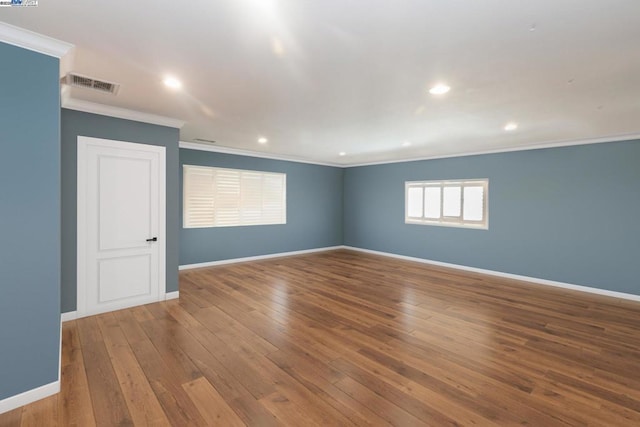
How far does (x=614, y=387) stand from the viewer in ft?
7.73

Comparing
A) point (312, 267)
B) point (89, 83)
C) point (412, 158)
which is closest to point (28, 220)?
point (89, 83)

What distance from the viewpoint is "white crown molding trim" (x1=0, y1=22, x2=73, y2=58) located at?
77.9 inches

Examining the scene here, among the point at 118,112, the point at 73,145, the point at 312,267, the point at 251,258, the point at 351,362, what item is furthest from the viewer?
the point at 251,258

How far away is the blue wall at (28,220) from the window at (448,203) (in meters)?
6.76

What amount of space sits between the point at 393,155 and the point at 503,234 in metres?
2.85

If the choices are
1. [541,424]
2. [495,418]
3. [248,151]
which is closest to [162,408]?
[495,418]

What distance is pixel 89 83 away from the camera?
2943mm

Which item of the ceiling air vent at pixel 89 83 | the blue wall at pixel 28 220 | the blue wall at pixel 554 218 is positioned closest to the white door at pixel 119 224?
the ceiling air vent at pixel 89 83

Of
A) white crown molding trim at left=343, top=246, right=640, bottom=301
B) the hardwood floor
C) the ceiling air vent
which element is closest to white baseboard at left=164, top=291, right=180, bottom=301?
the hardwood floor

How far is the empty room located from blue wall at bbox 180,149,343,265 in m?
0.09

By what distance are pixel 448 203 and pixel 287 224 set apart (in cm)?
400

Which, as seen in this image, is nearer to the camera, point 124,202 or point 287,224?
point 124,202

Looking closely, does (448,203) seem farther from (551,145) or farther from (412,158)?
(551,145)

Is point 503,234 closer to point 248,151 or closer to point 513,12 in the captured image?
point 513,12
